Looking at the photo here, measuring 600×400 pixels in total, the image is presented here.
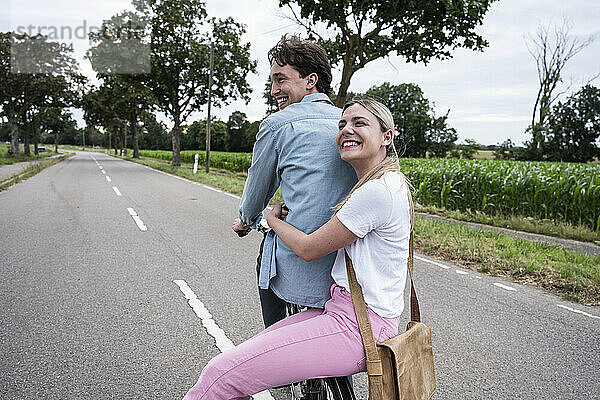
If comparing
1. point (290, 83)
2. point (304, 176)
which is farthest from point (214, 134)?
point (304, 176)

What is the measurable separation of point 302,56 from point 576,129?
164ft

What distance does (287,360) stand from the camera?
63.3 inches

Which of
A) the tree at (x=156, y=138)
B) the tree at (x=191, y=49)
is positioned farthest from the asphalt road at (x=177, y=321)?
the tree at (x=156, y=138)

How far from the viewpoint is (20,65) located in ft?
116

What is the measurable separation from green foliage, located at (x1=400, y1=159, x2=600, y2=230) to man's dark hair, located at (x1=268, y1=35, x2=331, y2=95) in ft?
30.4

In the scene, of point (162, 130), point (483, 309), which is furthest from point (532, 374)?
point (162, 130)

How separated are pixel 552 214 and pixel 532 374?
8.25 m

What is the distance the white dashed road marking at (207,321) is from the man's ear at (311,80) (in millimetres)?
1941

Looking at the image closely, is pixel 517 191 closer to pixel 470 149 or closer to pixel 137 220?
pixel 137 220

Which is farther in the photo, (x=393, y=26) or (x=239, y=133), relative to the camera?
(x=239, y=133)

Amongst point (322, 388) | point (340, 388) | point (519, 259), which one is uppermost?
point (340, 388)

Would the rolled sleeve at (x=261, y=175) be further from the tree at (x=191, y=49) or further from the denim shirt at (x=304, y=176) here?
the tree at (x=191, y=49)

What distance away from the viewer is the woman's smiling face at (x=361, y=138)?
175 centimetres

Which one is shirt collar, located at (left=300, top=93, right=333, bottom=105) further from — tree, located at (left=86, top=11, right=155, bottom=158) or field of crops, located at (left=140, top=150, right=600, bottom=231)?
tree, located at (left=86, top=11, right=155, bottom=158)
